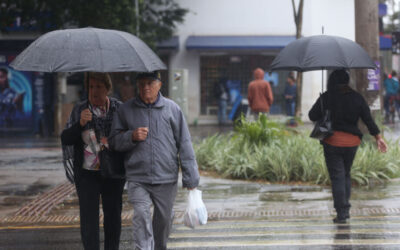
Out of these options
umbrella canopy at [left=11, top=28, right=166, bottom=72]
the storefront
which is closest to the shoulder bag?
umbrella canopy at [left=11, top=28, right=166, bottom=72]

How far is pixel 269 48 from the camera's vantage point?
27562mm

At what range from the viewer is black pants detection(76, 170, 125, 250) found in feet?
19.1

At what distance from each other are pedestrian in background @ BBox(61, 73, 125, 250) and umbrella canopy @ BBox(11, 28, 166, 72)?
34cm

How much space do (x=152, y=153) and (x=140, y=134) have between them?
19 centimetres

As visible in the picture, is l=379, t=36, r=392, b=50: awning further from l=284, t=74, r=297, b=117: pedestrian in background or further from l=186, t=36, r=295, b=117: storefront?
l=284, t=74, r=297, b=117: pedestrian in background

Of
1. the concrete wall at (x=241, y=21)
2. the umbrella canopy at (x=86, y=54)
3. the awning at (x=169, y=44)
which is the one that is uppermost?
the concrete wall at (x=241, y=21)

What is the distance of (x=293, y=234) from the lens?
24.4 ft

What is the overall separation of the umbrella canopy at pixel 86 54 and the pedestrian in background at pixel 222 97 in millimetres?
22350

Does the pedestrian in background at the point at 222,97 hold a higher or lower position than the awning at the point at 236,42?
lower

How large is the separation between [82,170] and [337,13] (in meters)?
24.9

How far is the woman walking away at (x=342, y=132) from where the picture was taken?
26.0 ft

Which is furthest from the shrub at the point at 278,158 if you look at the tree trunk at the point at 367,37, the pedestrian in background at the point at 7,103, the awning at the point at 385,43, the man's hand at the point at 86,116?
the awning at the point at 385,43

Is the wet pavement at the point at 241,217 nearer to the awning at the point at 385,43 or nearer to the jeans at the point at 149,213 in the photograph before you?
the jeans at the point at 149,213

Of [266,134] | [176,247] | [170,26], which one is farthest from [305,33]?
[176,247]
